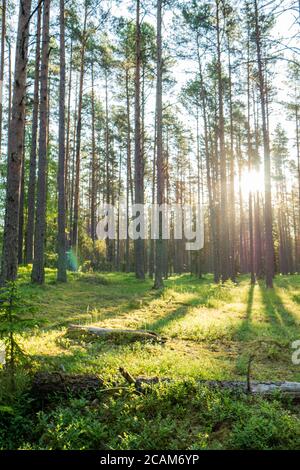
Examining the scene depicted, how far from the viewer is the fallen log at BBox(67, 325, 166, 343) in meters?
7.57

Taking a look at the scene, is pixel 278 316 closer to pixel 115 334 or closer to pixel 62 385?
pixel 115 334

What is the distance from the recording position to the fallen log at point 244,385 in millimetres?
4652

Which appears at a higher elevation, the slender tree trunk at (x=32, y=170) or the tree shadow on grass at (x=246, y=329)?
the slender tree trunk at (x=32, y=170)

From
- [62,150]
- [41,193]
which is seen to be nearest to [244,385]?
[41,193]

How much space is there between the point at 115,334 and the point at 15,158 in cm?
425

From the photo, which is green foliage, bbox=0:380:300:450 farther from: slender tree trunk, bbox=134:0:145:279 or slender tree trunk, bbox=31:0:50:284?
slender tree trunk, bbox=134:0:145:279

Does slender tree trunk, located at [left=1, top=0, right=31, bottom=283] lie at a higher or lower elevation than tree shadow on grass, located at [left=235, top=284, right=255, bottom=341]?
higher

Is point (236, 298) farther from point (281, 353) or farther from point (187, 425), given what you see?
point (187, 425)

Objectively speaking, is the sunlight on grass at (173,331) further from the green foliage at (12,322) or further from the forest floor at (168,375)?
the green foliage at (12,322)

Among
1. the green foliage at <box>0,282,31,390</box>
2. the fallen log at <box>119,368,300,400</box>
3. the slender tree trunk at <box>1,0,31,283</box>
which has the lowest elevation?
the fallen log at <box>119,368,300,400</box>

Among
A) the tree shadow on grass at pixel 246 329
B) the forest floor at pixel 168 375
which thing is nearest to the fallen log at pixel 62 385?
the forest floor at pixel 168 375

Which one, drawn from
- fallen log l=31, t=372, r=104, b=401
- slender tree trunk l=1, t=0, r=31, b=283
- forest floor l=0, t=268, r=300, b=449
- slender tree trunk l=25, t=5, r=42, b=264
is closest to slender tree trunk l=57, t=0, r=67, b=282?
slender tree trunk l=25, t=5, r=42, b=264

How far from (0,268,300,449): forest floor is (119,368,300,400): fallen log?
0.14 metres

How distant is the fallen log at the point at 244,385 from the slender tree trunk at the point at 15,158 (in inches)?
147
